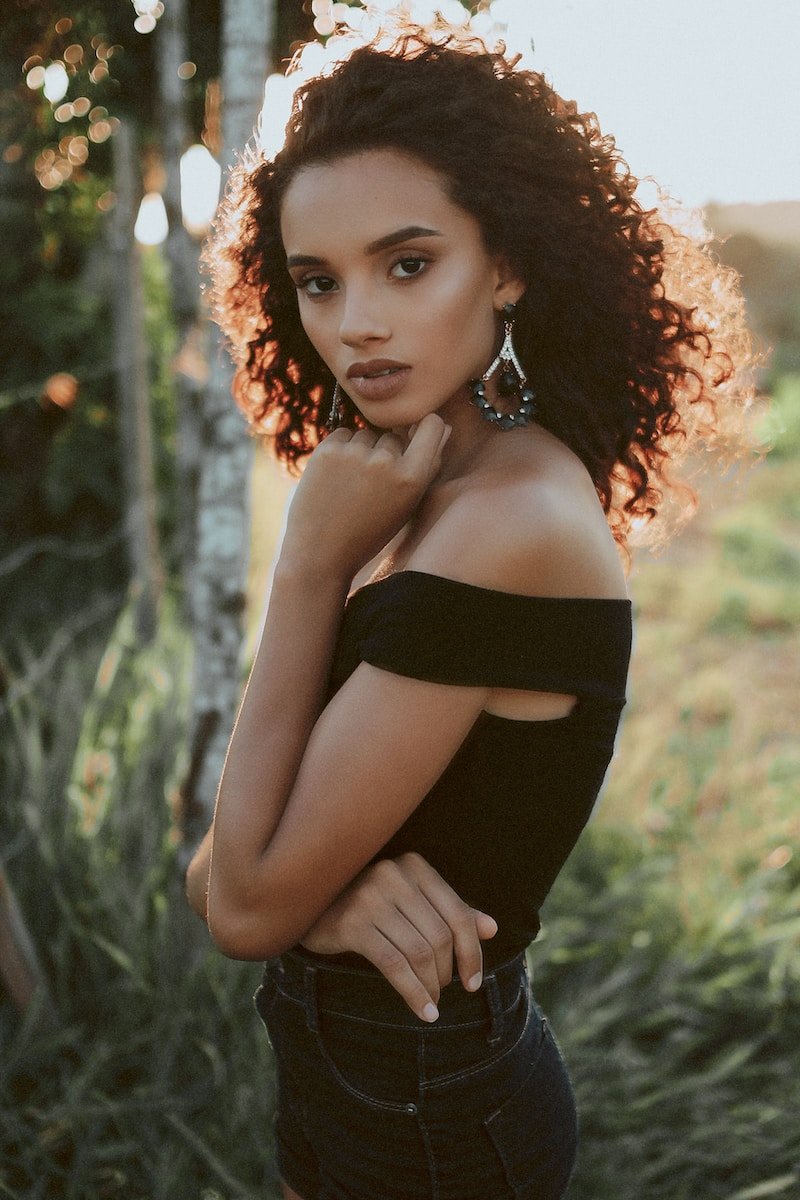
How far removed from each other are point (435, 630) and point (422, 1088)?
23.9 inches

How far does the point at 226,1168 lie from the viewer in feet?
7.96

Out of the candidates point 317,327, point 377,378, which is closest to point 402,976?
point 377,378

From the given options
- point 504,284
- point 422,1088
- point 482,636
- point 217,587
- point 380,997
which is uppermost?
point 504,284

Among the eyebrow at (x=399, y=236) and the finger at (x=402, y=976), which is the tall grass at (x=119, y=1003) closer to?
the finger at (x=402, y=976)

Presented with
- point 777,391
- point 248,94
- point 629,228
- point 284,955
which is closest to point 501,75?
point 629,228

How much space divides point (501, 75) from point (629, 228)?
0.98 feet

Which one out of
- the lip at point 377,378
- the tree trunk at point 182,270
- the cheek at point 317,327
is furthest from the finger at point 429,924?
the tree trunk at point 182,270

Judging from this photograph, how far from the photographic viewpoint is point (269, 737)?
127 centimetres

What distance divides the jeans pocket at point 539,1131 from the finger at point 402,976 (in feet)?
0.70

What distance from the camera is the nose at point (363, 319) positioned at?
4.41 ft

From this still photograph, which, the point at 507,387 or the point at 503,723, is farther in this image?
the point at 507,387

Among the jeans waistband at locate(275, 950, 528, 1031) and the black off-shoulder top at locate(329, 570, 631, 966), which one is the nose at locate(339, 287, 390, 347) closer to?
the black off-shoulder top at locate(329, 570, 631, 966)

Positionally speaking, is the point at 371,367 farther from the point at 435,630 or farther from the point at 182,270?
the point at 182,270

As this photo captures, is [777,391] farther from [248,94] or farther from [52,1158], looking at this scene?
[52,1158]
